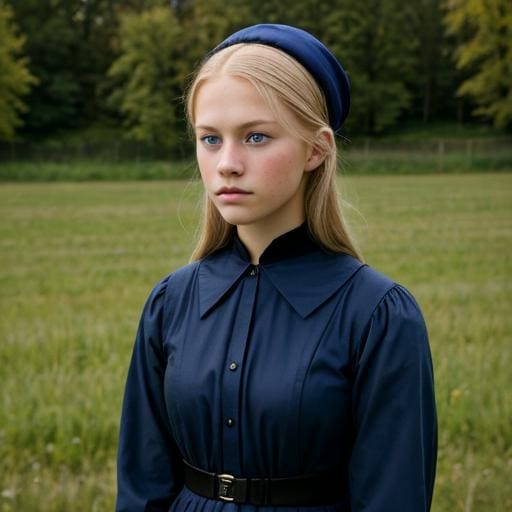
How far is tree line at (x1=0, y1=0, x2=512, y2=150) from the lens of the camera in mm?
50094

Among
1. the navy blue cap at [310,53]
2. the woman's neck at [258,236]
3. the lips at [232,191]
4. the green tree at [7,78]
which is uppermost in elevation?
the navy blue cap at [310,53]

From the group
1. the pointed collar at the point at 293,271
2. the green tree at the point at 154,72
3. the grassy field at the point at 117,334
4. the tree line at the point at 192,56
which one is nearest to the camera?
the pointed collar at the point at 293,271

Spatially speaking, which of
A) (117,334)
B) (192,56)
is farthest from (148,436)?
(192,56)

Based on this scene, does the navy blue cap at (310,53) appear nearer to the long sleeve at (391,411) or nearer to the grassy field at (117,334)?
the grassy field at (117,334)

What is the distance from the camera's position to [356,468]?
189cm

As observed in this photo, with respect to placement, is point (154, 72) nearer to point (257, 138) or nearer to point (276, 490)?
point (257, 138)

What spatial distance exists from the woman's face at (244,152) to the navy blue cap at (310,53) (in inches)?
5.5

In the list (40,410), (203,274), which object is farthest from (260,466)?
(40,410)

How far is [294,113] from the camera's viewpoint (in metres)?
1.90

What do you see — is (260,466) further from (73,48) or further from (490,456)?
(73,48)

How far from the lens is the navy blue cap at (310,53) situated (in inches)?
75.6

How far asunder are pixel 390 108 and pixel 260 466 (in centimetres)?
5827

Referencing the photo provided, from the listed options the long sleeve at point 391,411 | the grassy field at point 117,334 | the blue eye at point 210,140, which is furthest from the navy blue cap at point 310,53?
the long sleeve at point 391,411

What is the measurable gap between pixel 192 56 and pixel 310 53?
51.6m
